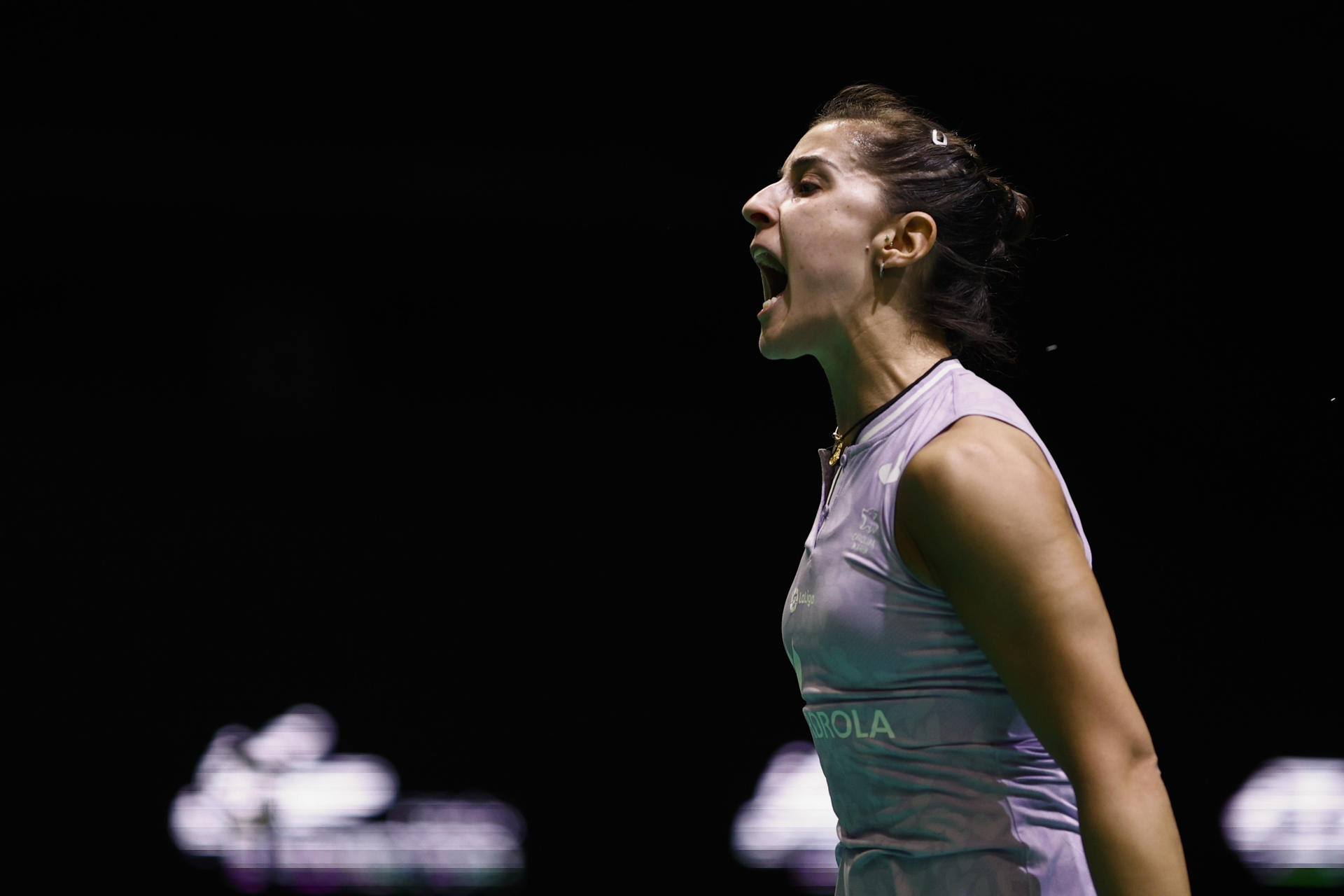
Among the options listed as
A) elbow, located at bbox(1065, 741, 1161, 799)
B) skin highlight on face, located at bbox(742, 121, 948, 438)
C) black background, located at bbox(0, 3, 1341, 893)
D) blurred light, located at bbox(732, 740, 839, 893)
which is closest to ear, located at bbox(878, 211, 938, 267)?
skin highlight on face, located at bbox(742, 121, 948, 438)

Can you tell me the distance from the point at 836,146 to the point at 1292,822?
135 inches

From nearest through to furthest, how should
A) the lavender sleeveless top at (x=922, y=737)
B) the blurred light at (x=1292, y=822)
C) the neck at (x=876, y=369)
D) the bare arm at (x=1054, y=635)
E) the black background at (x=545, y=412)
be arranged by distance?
the bare arm at (x=1054, y=635), the lavender sleeveless top at (x=922, y=737), the neck at (x=876, y=369), the black background at (x=545, y=412), the blurred light at (x=1292, y=822)

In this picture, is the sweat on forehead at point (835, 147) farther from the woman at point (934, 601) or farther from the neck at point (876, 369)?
the neck at point (876, 369)

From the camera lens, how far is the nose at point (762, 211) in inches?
56.7

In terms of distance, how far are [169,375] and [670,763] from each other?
2.08 m

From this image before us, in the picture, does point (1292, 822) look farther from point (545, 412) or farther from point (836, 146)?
point (836, 146)

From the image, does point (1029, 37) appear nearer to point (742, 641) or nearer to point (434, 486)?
point (742, 641)

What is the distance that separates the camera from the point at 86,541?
13.4ft

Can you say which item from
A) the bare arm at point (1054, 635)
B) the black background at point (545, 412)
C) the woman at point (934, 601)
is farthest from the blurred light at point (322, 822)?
the bare arm at point (1054, 635)

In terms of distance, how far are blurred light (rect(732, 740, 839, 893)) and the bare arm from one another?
294 cm

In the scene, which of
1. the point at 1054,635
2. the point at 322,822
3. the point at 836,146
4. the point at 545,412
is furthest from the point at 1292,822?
the point at 1054,635

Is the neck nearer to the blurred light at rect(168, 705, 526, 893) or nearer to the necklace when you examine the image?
the necklace

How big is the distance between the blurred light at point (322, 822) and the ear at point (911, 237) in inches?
118

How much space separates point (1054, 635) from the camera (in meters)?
0.99
